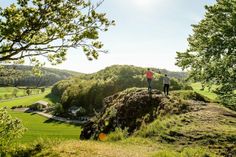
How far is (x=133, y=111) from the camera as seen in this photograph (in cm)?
2689

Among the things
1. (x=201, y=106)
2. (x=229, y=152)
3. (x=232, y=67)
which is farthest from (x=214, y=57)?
(x=229, y=152)

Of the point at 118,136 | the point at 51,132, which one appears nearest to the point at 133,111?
the point at 118,136

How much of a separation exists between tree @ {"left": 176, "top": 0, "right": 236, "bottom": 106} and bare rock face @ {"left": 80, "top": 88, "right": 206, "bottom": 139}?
5281 millimetres

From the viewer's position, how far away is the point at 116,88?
386 ft

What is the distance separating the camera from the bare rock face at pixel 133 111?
2500 cm

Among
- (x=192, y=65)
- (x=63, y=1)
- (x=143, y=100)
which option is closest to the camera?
(x=63, y=1)

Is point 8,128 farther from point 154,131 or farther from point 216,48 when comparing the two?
point 216,48

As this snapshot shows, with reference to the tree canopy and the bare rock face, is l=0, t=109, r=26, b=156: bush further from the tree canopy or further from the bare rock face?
the tree canopy

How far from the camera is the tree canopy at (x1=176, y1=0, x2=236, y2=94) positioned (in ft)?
91.9

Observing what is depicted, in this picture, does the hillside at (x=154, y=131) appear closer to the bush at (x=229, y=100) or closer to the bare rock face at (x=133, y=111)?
the bare rock face at (x=133, y=111)

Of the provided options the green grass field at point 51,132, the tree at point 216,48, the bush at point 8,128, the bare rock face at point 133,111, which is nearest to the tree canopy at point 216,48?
the tree at point 216,48

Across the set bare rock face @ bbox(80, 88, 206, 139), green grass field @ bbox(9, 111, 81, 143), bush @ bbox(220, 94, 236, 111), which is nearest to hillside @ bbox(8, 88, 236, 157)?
bare rock face @ bbox(80, 88, 206, 139)

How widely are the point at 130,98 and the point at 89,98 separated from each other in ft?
302

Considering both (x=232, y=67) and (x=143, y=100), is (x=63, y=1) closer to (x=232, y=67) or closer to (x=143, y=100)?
(x=143, y=100)
